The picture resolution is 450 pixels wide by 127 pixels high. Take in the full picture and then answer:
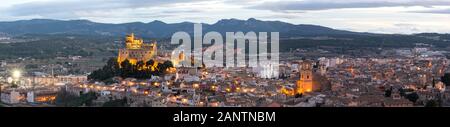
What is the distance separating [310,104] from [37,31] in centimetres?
6723

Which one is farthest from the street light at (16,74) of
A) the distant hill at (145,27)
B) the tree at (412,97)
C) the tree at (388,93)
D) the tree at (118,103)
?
the distant hill at (145,27)

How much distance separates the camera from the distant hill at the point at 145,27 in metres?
71.5

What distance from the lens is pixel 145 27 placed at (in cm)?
8294

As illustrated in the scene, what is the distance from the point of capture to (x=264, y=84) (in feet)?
71.3

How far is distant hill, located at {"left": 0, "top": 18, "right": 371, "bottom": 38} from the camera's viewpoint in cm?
7150

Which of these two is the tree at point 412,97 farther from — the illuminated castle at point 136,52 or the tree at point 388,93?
the illuminated castle at point 136,52

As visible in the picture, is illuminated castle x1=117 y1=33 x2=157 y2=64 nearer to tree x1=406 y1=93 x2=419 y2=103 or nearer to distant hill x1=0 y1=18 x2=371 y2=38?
tree x1=406 y1=93 x2=419 y2=103

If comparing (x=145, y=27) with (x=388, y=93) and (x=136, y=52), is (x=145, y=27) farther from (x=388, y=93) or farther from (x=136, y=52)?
(x=388, y=93)

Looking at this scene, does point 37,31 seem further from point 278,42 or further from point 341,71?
point 341,71

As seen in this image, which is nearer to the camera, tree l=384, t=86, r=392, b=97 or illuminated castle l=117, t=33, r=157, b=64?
tree l=384, t=86, r=392, b=97

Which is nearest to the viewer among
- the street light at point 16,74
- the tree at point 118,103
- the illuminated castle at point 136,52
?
the tree at point 118,103

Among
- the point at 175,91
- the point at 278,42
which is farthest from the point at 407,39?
the point at 175,91

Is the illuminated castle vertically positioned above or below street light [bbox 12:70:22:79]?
above

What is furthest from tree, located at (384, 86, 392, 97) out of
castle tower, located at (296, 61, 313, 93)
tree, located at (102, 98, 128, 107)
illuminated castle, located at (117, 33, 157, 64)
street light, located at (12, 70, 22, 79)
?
street light, located at (12, 70, 22, 79)
